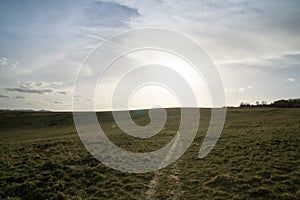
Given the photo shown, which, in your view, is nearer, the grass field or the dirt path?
the dirt path

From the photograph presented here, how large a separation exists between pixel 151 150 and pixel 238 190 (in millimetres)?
13391

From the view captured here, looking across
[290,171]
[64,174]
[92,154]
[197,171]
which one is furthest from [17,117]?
[290,171]

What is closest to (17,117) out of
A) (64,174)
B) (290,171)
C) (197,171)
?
(64,174)

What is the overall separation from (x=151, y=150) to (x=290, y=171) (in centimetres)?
1358

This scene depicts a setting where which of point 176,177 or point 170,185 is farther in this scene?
point 176,177

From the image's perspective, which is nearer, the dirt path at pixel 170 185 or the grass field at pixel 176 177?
the dirt path at pixel 170 185

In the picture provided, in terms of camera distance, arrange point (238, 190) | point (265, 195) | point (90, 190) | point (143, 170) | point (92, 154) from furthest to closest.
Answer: point (92, 154) < point (143, 170) < point (90, 190) < point (238, 190) < point (265, 195)

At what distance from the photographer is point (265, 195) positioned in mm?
12289

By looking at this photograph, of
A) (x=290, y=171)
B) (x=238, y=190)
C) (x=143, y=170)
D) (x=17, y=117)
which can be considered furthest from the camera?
(x=17, y=117)

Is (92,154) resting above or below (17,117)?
below

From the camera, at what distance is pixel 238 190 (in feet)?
43.1

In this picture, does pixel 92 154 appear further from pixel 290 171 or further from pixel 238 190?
pixel 290 171

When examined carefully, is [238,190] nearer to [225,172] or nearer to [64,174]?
[225,172]

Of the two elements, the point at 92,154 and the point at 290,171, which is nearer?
the point at 290,171
